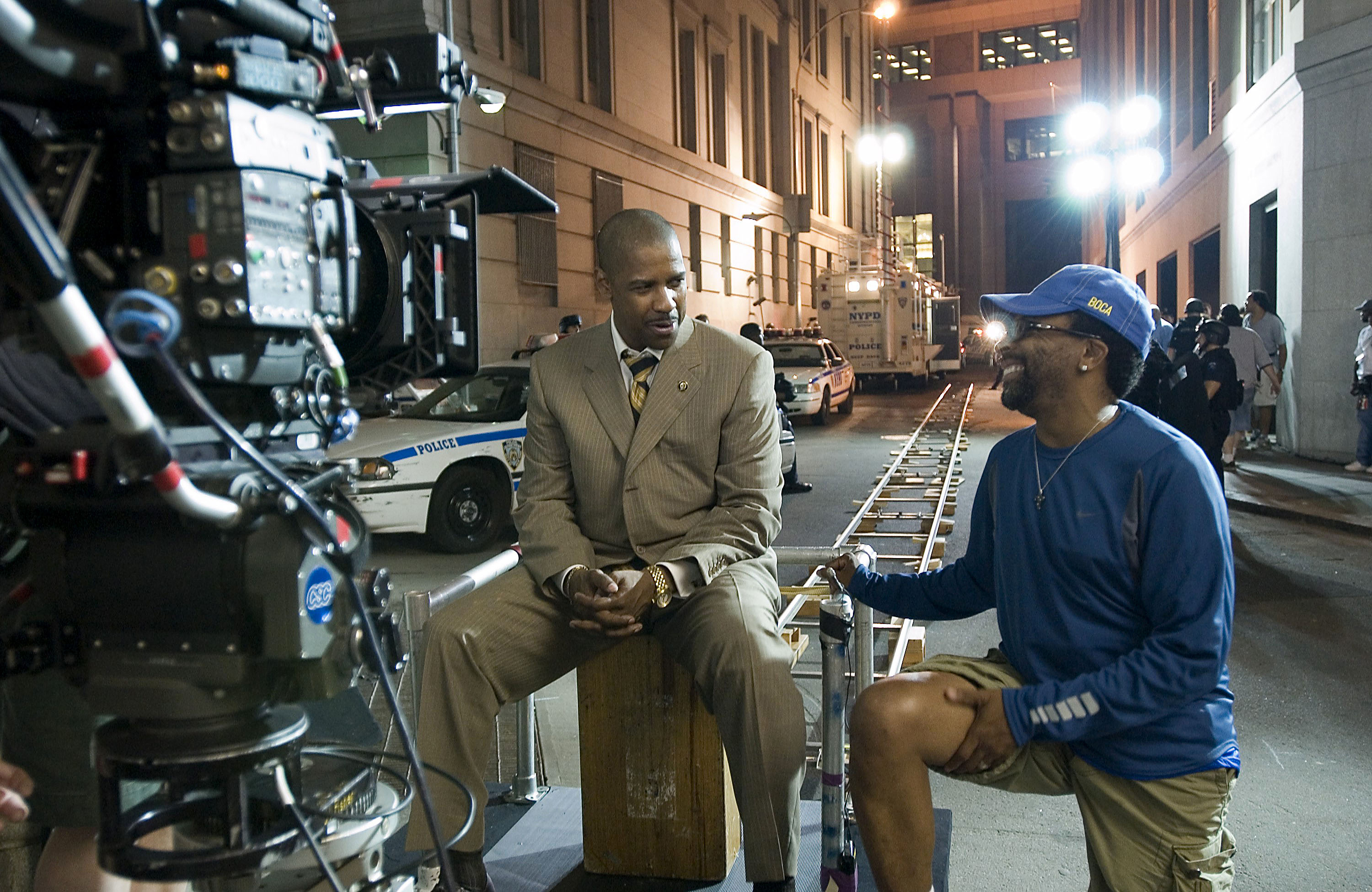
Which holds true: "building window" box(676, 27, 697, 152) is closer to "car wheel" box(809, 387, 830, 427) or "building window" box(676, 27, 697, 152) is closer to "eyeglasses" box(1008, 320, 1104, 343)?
"car wheel" box(809, 387, 830, 427)

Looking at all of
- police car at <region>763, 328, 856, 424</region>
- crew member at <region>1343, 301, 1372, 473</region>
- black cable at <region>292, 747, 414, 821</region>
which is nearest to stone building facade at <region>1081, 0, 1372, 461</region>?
crew member at <region>1343, 301, 1372, 473</region>

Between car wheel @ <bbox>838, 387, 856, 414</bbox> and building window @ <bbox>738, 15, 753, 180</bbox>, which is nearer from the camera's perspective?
car wheel @ <bbox>838, 387, 856, 414</bbox>

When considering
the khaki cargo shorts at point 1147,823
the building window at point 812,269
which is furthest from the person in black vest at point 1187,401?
the building window at point 812,269

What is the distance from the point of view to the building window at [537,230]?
2127 cm

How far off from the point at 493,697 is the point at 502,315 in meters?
17.8

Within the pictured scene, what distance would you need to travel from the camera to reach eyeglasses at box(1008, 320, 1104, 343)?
2.94 m

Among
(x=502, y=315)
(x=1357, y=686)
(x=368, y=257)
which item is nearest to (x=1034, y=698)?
(x=368, y=257)

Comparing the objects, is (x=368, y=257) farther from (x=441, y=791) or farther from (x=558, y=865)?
(x=558, y=865)

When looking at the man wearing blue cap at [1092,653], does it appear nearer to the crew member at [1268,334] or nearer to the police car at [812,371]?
the crew member at [1268,334]

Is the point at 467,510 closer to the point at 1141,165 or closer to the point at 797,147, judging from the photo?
the point at 1141,165

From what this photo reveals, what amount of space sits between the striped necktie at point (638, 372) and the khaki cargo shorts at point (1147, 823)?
4.88 feet

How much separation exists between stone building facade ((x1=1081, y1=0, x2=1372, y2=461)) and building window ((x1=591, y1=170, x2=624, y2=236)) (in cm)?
1194

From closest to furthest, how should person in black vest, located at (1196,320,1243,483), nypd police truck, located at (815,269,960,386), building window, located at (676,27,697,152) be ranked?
person in black vest, located at (1196,320,1243,483) < building window, located at (676,27,697,152) < nypd police truck, located at (815,269,960,386)

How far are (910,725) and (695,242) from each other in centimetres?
2908
